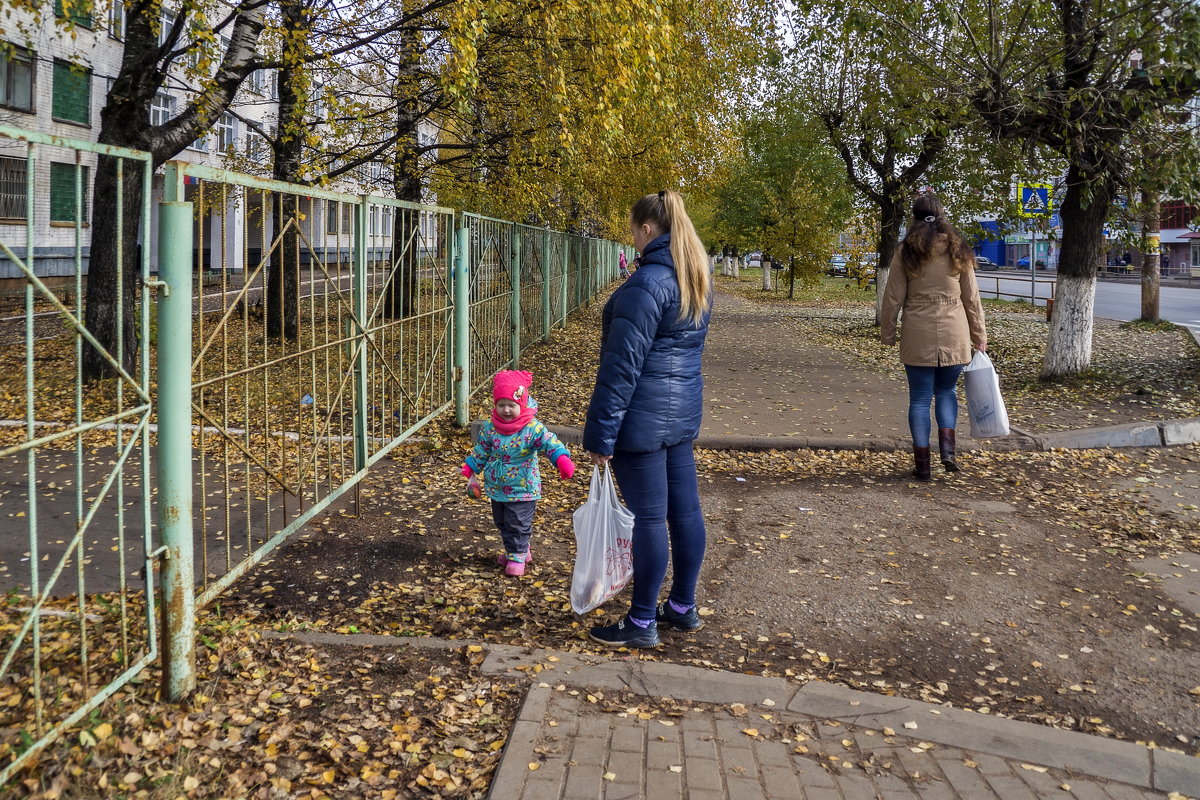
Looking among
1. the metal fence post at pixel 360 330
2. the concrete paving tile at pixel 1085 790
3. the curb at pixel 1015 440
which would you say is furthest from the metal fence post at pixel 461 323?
the concrete paving tile at pixel 1085 790

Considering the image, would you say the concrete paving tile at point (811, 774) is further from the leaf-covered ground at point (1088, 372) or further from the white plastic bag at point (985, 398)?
the leaf-covered ground at point (1088, 372)

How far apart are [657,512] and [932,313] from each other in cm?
392

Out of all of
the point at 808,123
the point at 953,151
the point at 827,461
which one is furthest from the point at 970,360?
the point at 808,123

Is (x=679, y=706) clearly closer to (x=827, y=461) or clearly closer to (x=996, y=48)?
(x=827, y=461)

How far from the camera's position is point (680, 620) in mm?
4438

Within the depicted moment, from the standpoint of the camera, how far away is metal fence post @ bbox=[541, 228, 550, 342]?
14.9 m

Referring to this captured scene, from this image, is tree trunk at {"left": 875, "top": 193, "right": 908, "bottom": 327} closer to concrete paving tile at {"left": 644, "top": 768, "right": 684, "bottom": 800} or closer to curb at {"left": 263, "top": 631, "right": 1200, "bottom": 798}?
curb at {"left": 263, "top": 631, "right": 1200, "bottom": 798}

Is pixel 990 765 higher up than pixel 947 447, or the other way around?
pixel 947 447

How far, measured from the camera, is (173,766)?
3029 mm

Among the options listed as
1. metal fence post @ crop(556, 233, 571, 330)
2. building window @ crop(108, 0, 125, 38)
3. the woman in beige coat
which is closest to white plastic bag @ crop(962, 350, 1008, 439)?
the woman in beige coat

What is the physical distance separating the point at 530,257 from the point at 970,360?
7.30 metres

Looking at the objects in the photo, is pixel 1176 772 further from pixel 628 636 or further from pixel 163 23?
pixel 163 23

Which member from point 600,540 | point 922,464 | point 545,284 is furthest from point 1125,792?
point 545,284

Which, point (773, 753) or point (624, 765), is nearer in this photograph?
point (624, 765)
